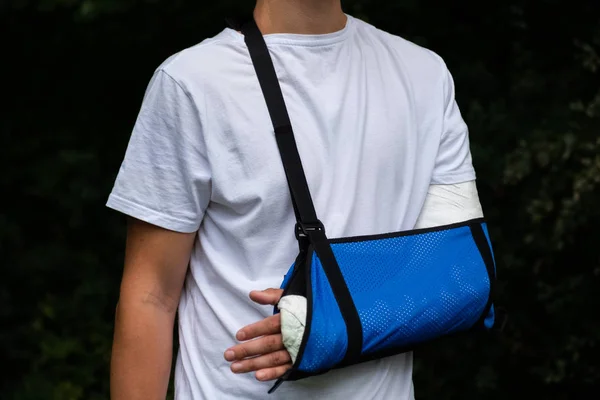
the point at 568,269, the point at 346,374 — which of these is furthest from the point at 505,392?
the point at 346,374

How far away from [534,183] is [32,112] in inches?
69.8

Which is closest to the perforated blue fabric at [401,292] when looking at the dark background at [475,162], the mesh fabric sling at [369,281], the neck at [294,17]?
the mesh fabric sling at [369,281]

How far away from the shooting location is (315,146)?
154cm

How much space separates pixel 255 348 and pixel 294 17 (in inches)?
20.4

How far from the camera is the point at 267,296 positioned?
1.47 metres

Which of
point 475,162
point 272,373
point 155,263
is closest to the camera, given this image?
point 272,373

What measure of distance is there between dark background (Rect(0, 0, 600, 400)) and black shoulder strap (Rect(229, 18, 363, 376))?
5.69 feet

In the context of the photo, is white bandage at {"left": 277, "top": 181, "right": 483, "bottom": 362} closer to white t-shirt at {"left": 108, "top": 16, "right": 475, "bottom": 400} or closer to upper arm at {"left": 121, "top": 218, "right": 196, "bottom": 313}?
white t-shirt at {"left": 108, "top": 16, "right": 475, "bottom": 400}

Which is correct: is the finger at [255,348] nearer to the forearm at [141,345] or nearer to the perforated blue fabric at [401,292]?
the perforated blue fabric at [401,292]

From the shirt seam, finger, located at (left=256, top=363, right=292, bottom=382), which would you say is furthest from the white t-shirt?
finger, located at (left=256, top=363, right=292, bottom=382)

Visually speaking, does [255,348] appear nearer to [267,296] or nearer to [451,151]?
[267,296]

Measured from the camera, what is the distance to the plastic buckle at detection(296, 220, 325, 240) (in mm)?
1479

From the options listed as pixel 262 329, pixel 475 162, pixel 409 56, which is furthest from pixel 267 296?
pixel 475 162

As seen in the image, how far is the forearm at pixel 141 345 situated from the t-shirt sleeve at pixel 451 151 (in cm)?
49
